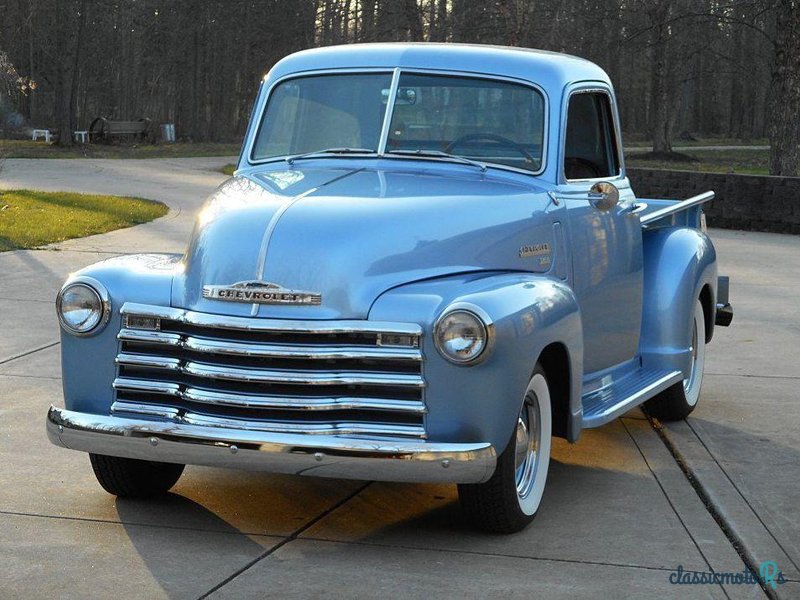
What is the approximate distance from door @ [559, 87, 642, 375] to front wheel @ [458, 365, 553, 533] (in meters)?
0.80

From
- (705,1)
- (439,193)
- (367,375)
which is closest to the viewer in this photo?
(367,375)

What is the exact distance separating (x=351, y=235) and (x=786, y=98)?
19022mm

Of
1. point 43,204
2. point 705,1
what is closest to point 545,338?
point 43,204

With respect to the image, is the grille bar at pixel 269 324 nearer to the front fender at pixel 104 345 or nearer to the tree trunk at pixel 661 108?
the front fender at pixel 104 345

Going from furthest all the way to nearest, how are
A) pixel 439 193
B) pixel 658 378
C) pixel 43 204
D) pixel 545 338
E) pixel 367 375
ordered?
pixel 43 204 → pixel 658 378 → pixel 439 193 → pixel 545 338 → pixel 367 375

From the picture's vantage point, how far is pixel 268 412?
15.6ft

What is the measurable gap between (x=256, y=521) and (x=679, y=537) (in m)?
1.66

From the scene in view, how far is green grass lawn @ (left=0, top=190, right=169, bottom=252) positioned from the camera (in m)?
15.2

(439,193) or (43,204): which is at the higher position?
(439,193)

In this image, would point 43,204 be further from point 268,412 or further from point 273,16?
point 273,16
